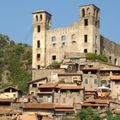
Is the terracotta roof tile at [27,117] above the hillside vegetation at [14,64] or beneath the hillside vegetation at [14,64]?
beneath

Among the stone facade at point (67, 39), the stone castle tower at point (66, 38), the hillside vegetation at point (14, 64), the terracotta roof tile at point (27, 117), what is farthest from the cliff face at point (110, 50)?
the terracotta roof tile at point (27, 117)

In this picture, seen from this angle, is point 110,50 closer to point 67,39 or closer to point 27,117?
point 67,39

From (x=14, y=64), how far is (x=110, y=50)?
18625 mm

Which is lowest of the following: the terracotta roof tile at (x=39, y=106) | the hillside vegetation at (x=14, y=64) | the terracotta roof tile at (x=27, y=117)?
the terracotta roof tile at (x=27, y=117)

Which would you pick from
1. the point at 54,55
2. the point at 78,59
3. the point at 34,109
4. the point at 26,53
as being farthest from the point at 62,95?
the point at 26,53

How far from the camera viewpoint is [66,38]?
88312 millimetres

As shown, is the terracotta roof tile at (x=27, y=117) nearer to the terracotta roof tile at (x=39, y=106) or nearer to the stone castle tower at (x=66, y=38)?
the terracotta roof tile at (x=39, y=106)

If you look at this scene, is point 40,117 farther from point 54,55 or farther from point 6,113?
point 54,55

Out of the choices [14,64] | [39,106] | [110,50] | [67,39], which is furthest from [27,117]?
[14,64]

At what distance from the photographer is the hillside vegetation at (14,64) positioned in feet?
309

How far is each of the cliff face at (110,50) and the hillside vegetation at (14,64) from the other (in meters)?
12.1

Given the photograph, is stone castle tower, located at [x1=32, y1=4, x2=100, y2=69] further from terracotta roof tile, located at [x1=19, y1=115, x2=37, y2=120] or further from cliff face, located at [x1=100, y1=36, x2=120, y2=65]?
terracotta roof tile, located at [x1=19, y1=115, x2=37, y2=120]

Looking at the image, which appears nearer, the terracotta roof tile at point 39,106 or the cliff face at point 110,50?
the terracotta roof tile at point 39,106

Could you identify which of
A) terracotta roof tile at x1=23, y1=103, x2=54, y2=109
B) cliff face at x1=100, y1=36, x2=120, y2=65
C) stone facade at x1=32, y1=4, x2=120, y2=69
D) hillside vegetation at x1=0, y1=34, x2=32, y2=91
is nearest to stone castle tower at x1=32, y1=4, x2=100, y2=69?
stone facade at x1=32, y1=4, x2=120, y2=69
